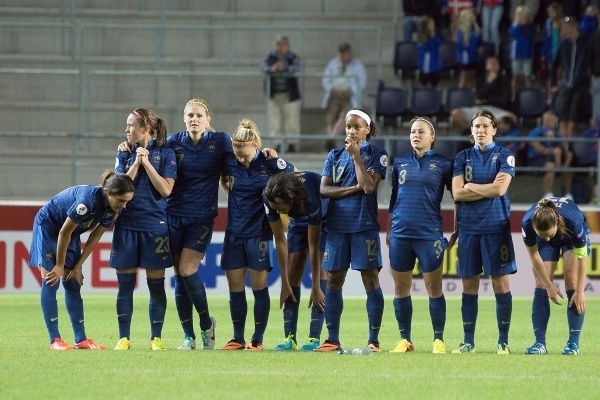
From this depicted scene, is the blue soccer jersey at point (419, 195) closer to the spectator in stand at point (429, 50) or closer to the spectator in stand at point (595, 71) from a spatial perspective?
the spectator in stand at point (595, 71)

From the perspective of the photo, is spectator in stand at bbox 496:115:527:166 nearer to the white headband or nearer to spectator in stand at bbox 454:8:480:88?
spectator in stand at bbox 454:8:480:88

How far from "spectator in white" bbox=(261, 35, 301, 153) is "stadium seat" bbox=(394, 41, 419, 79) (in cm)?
180

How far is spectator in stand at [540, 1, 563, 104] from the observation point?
65.2ft

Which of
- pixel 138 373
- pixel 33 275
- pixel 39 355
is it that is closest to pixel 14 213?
pixel 33 275

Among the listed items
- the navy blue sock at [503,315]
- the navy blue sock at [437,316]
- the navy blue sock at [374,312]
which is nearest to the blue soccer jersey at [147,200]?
the navy blue sock at [374,312]

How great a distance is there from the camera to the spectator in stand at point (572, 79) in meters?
19.0

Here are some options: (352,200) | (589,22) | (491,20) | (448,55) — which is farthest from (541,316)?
(491,20)

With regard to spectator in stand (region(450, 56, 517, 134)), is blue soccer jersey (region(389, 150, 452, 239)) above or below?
below

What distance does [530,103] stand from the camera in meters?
19.6

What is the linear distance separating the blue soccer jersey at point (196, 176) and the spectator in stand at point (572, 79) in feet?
31.8

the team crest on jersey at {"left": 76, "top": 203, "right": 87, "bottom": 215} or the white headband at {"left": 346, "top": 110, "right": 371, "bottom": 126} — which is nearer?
the team crest on jersey at {"left": 76, "top": 203, "right": 87, "bottom": 215}

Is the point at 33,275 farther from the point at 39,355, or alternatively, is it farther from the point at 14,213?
the point at 39,355

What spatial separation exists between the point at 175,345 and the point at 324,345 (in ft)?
4.48

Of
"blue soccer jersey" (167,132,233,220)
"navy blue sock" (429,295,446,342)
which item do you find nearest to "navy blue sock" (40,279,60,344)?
"blue soccer jersey" (167,132,233,220)
